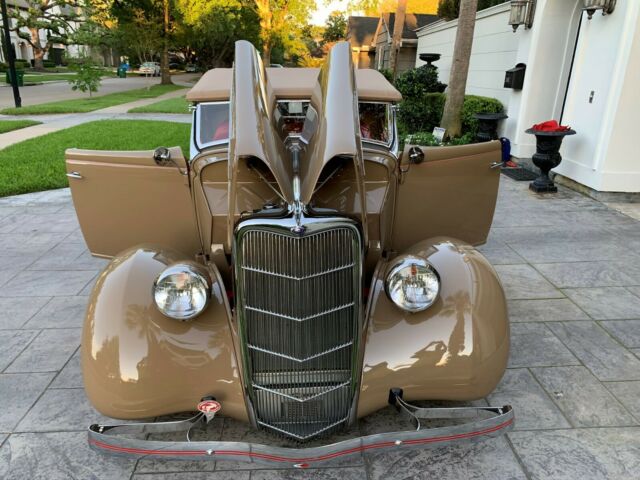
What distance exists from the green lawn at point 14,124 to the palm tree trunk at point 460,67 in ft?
38.2

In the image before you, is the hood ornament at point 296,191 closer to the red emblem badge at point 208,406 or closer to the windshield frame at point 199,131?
the windshield frame at point 199,131

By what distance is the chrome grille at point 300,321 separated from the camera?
2340 millimetres

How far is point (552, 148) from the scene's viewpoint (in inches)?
300

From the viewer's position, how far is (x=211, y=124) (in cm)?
381

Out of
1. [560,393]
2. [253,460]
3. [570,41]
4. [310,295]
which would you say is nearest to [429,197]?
[560,393]

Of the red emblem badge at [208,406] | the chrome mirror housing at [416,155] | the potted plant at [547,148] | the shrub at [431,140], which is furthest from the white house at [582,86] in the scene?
the red emblem badge at [208,406]

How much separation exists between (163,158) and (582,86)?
23.8ft

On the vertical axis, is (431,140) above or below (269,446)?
above

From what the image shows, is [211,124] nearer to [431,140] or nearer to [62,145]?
[431,140]

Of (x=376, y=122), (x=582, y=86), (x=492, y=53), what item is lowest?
(x=376, y=122)

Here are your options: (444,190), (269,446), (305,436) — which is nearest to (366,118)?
(444,190)

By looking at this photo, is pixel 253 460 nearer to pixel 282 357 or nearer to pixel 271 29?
pixel 282 357

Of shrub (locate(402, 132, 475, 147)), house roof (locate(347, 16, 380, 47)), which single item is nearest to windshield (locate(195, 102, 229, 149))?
shrub (locate(402, 132, 475, 147))

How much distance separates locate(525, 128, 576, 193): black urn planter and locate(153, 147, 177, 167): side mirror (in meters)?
6.12
